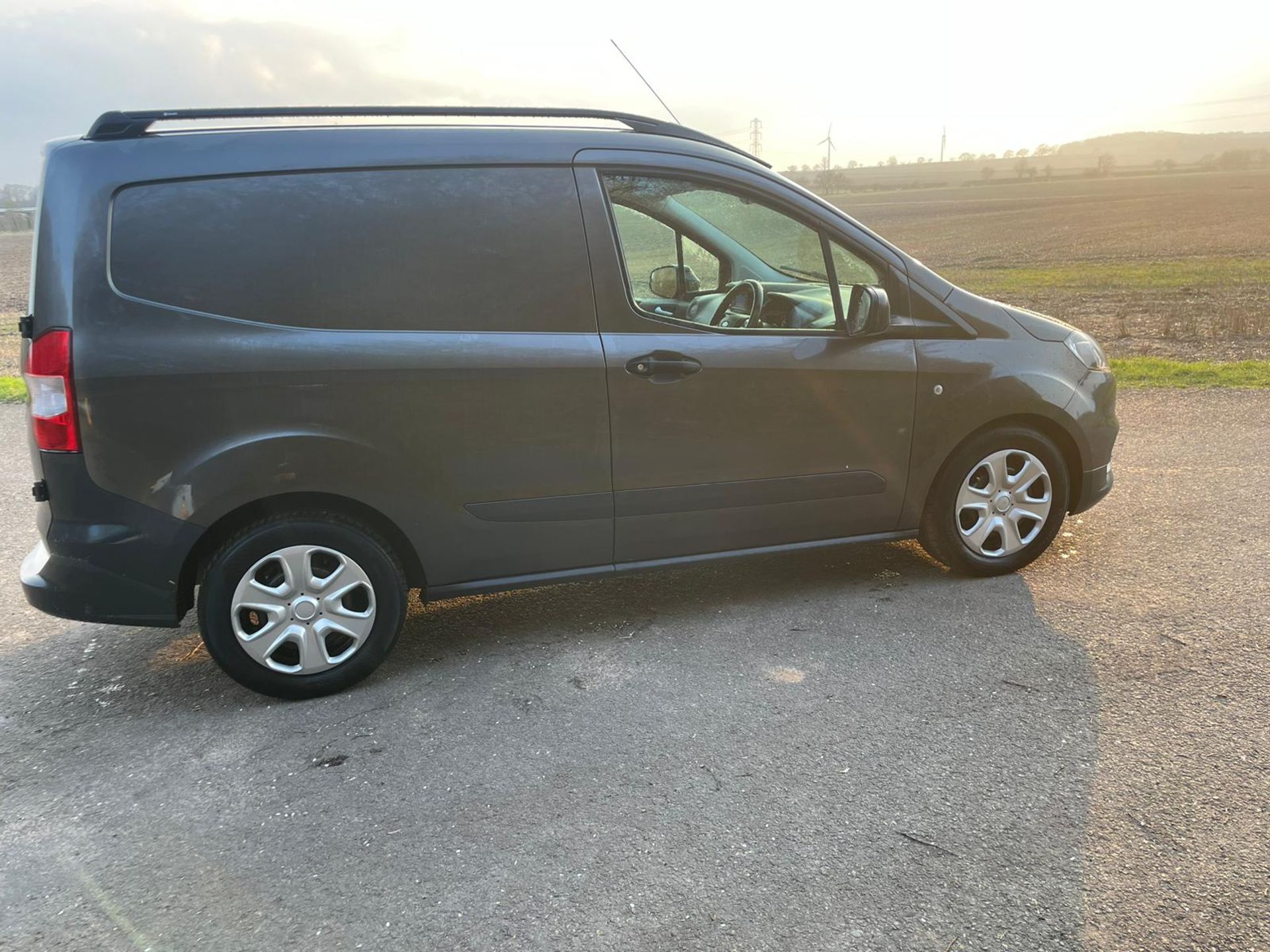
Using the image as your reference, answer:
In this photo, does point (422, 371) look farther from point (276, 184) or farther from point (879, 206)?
point (879, 206)

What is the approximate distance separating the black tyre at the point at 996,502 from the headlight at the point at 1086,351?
427 millimetres

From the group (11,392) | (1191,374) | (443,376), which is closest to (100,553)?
(443,376)

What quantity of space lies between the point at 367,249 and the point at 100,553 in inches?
54.6

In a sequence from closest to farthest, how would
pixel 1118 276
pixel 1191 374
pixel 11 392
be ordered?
pixel 11 392 < pixel 1191 374 < pixel 1118 276

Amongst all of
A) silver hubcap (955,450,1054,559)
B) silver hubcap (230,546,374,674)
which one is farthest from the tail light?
silver hubcap (955,450,1054,559)

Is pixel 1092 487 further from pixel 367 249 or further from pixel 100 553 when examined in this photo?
pixel 100 553

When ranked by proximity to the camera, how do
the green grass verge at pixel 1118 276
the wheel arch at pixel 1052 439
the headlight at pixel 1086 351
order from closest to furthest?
the wheel arch at pixel 1052 439
the headlight at pixel 1086 351
the green grass verge at pixel 1118 276

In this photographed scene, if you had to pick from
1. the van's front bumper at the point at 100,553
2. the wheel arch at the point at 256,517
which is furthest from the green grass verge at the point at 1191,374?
the van's front bumper at the point at 100,553

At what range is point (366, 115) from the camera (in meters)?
3.61

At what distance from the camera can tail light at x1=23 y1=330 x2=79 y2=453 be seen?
3.05 meters

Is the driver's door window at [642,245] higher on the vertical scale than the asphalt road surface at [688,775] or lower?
higher

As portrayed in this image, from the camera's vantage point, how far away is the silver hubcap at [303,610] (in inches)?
131

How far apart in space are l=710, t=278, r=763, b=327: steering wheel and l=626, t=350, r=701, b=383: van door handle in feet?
1.10

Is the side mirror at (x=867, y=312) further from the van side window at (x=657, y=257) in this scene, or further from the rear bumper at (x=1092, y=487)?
the rear bumper at (x=1092, y=487)
